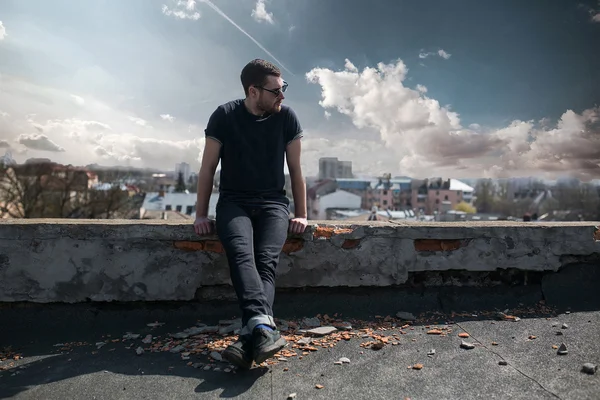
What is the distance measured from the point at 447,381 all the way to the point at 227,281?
1400 millimetres

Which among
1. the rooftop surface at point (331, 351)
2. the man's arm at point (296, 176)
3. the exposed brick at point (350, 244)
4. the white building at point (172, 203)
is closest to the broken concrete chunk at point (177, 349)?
the rooftop surface at point (331, 351)

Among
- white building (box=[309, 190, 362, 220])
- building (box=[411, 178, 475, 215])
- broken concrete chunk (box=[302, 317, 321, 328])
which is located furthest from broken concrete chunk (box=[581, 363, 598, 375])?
building (box=[411, 178, 475, 215])

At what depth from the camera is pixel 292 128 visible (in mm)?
2494

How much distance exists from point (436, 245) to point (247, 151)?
140cm

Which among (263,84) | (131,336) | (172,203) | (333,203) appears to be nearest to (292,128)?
(263,84)

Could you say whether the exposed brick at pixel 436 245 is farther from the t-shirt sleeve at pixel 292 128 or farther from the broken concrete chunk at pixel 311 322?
the t-shirt sleeve at pixel 292 128

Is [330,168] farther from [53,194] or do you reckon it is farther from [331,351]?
[331,351]

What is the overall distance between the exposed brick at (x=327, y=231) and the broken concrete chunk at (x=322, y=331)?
578mm

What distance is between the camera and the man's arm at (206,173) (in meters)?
2.38

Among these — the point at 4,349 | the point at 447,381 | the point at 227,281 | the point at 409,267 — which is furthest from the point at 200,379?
the point at 409,267

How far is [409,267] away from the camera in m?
2.73

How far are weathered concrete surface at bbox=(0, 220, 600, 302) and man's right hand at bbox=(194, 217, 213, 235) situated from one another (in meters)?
0.13

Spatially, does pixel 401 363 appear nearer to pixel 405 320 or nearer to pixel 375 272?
pixel 405 320

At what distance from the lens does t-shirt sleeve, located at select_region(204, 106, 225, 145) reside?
237 cm
